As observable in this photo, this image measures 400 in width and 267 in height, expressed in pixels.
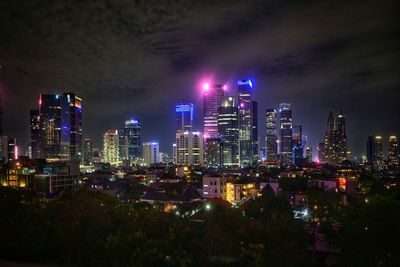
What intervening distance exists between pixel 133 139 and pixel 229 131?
3264 centimetres

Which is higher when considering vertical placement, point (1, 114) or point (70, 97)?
point (70, 97)

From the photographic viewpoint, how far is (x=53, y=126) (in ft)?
231

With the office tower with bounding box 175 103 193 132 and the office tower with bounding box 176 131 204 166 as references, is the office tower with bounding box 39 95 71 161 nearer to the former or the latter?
the office tower with bounding box 176 131 204 166

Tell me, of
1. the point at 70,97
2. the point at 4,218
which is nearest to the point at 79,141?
the point at 70,97

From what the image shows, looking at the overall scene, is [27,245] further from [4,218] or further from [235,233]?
[235,233]

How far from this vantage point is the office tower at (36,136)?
232 ft

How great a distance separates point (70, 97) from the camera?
74.7m

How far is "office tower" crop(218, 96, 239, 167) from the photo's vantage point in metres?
91.8

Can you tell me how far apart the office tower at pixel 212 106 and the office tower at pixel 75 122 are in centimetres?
3351

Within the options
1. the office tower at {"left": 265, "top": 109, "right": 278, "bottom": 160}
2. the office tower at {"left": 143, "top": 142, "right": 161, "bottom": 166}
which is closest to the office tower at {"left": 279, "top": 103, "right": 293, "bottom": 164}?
the office tower at {"left": 265, "top": 109, "right": 278, "bottom": 160}

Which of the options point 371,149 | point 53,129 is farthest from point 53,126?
point 371,149

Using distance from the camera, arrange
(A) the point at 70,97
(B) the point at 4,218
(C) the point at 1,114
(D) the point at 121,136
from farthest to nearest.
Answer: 1. (D) the point at 121,136
2. (A) the point at 70,97
3. (C) the point at 1,114
4. (B) the point at 4,218

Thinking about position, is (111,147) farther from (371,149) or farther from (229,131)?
(371,149)

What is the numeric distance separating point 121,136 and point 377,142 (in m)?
72.8
